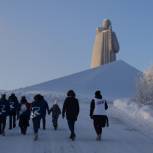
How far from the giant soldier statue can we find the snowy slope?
9.43m

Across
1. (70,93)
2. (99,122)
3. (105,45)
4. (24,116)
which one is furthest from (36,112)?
(105,45)

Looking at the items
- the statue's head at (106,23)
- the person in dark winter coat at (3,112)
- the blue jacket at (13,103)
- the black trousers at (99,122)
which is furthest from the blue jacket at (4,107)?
the statue's head at (106,23)

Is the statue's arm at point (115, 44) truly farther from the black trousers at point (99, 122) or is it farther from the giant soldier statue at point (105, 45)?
the black trousers at point (99, 122)

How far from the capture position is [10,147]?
17078 mm

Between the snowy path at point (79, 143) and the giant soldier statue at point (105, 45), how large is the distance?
8633cm

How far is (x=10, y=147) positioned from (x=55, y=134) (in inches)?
187

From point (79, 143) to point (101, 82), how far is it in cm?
7000

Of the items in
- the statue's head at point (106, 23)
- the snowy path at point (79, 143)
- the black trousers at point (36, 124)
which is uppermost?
the statue's head at point (106, 23)

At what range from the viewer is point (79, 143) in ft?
59.7

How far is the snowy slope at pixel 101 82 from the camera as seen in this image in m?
82.2

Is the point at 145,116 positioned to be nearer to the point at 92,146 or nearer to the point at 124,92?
the point at 92,146

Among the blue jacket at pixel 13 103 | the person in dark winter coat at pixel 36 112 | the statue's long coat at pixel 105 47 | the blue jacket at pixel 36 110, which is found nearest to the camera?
the person in dark winter coat at pixel 36 112

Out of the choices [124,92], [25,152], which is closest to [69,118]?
[25,152]

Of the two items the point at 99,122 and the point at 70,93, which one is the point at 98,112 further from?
the point at 70,93
